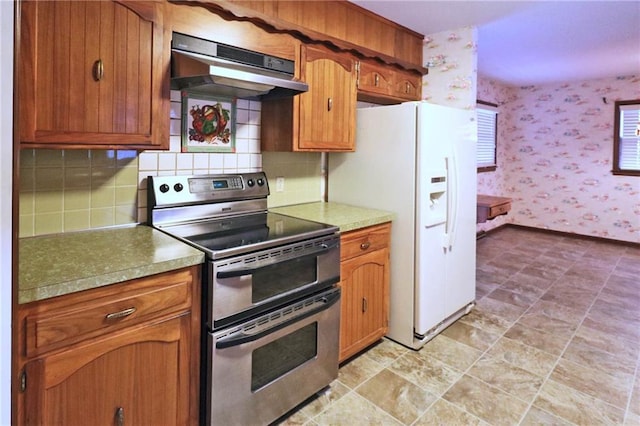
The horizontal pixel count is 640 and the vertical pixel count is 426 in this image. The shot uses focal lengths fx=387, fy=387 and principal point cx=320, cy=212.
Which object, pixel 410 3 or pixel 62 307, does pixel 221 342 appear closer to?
pixel 62 307

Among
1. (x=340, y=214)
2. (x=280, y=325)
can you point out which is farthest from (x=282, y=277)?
(x=340, y=214)

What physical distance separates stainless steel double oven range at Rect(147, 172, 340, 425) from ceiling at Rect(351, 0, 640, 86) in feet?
5.76

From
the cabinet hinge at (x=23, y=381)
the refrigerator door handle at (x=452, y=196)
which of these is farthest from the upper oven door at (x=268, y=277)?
the refrigerator door handle at (x=452, y=196)

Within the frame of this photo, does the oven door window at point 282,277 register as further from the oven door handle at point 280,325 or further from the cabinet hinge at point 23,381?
the cabinet hinge at point 23,381

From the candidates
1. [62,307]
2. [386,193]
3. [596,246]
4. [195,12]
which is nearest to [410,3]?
[386,193]

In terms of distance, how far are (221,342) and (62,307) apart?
1.92ft

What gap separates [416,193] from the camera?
2.46 meters

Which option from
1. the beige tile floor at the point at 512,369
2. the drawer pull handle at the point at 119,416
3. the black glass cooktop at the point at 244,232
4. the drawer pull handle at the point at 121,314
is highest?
the black glass cooktop at the point at 244,232

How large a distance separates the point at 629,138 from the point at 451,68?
13.7 ft

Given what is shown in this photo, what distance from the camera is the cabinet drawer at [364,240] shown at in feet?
7.34

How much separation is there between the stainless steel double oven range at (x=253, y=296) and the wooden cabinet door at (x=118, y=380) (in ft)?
0.38

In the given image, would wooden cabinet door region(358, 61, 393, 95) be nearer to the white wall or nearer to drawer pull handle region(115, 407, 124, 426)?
the white wall

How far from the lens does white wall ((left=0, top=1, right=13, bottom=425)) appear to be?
0.86m

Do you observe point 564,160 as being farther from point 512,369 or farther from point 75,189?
point 75,189
